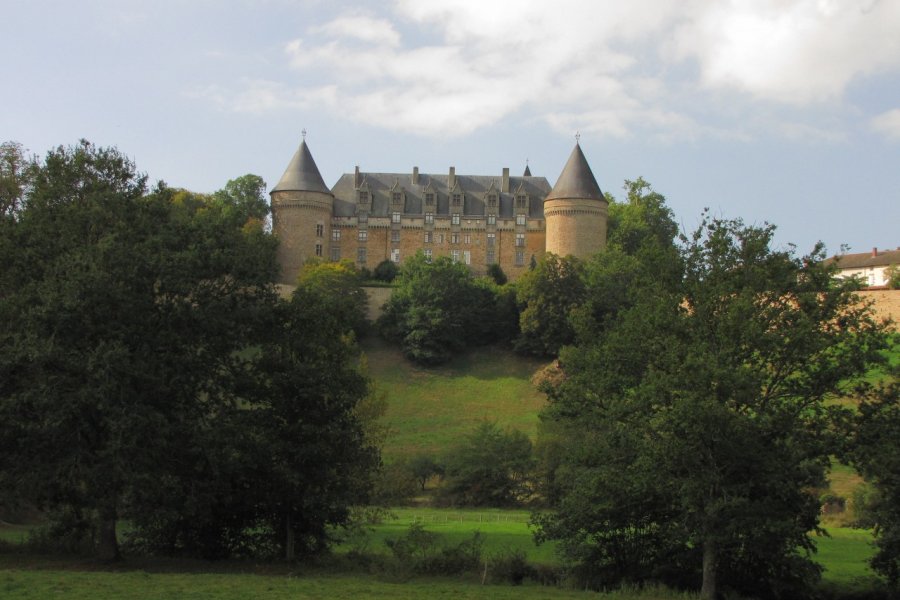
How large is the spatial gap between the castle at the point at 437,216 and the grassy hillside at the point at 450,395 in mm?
14503

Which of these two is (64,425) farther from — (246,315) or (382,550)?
(382,550)

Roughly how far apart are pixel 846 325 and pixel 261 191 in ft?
214

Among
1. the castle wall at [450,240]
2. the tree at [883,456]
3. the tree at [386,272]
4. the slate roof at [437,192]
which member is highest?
the slate roof at [437,192]

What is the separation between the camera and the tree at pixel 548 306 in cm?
5797

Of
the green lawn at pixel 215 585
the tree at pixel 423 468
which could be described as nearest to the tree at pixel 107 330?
the green lawn at pixel 215 585

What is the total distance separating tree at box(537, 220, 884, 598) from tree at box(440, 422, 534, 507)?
17541 millimetres

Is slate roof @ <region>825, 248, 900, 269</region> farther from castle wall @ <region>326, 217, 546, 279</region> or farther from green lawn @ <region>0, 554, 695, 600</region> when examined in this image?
green lawn @ <region>0, 554, 695, 600</region>

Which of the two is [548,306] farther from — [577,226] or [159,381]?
[159,381]

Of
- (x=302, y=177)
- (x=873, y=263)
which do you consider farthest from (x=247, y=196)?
(x=873, y=263)

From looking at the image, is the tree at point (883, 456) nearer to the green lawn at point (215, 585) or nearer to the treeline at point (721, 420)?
the treeline at point (721, 420)

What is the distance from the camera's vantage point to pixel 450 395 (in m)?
54.4

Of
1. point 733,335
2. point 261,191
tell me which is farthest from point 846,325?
point 261,191

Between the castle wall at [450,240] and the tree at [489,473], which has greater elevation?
the castle wall at [450,240]

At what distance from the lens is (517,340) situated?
195ft
